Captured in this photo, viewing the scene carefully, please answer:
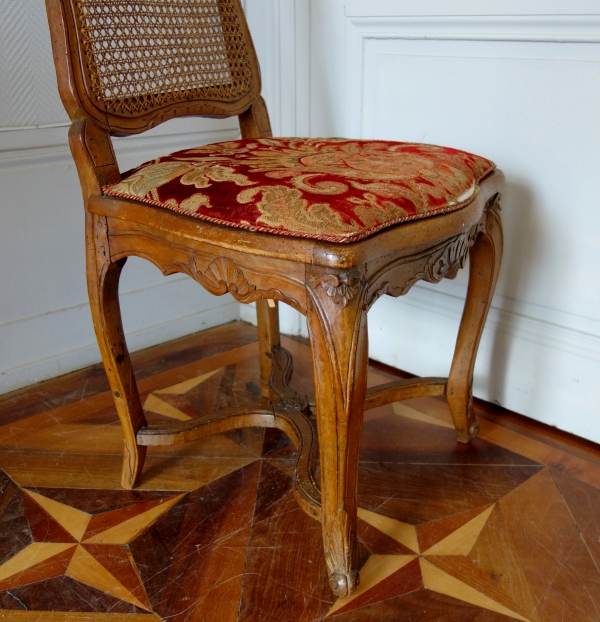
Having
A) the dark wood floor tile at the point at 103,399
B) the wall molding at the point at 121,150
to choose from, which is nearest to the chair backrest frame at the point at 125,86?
the wall molding at the point at 121,150

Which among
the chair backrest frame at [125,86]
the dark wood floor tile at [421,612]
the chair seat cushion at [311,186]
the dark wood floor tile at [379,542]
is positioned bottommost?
the dark wood floor tile at [379,542]

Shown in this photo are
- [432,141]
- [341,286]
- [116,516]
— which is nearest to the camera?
[341,286]

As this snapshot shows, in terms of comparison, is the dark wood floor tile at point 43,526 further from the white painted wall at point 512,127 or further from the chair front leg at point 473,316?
the white painted wall at point 512,127

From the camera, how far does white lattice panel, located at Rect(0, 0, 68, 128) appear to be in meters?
1.17

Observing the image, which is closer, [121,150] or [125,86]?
[125,86]

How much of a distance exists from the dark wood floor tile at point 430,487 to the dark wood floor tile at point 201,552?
20 cm

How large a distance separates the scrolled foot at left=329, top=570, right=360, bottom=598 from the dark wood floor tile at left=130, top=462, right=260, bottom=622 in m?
0.12

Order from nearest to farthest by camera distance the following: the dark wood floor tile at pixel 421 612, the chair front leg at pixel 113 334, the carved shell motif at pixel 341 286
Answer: the carved shell motif at pixel 341 286, the dark wood floor tile at pixel 421 612, the chair front leg at pixel 113 334

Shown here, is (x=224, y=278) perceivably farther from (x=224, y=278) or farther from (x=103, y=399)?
(x=103, y=399)

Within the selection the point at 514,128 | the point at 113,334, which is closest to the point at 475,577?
the point at 113,334

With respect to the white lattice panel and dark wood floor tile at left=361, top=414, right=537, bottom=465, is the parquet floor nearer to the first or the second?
dark wood floor tile at left=361, top=414, right=537, bottom=465

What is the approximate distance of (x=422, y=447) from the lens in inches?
44.7

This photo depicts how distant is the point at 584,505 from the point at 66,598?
76 cm

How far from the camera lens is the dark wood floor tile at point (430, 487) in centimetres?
97
